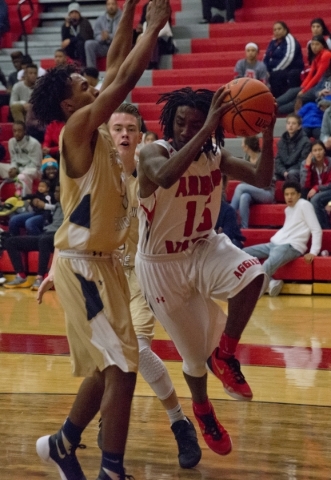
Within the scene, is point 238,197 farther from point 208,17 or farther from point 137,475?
point 137,475

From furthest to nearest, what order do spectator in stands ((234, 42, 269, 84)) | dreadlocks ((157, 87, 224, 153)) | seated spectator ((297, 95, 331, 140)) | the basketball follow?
spectator in stands ((234, 42, 269, 84)) → seated spectator ((297, 95, 331, 140)) → dreadlocks ((157, 87, 224, 153)) → the basketball

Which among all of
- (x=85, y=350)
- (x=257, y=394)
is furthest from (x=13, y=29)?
(x=85, y=350)

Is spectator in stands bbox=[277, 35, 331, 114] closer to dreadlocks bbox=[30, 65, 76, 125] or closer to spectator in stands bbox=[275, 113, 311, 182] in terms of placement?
spectator in stands bbox=[275, 113, 311, 182]

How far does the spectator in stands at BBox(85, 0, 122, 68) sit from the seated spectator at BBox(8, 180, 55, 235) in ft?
11.8

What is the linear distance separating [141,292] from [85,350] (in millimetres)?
881

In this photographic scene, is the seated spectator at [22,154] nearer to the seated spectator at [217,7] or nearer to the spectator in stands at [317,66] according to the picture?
the spectator in stands at [317,66]

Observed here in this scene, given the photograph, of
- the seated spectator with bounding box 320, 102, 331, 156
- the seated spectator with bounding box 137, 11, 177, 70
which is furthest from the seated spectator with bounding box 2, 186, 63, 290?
the seated spectator with bounding box 137, 11, 177, 70

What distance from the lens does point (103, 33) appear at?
1377cm

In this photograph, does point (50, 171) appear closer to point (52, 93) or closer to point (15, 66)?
point (15, 66)

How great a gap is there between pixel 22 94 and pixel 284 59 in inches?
164

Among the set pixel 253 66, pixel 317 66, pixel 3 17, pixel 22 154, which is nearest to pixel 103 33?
pixel 3 17

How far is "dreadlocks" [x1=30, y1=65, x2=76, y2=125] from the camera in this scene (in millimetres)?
3734

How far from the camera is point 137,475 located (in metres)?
4.01

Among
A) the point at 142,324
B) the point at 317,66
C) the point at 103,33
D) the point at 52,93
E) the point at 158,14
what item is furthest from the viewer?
the point at 103,33
